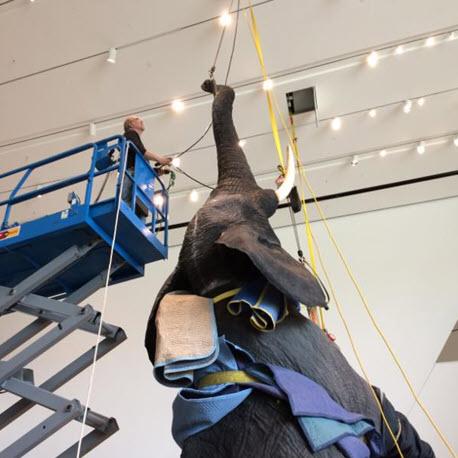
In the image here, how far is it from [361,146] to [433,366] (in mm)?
2825

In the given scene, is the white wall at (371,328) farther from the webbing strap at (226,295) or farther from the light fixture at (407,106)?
the webbing strap at (226,295)

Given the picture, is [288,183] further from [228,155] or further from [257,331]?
[257,331]

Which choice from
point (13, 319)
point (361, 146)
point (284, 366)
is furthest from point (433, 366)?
point (13, 319)

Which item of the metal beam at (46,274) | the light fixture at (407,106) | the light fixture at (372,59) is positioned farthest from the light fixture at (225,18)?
the metal beam at (46,274)

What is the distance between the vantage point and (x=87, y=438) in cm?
291

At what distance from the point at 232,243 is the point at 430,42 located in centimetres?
433

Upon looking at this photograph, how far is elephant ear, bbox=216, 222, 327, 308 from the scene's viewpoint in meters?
1.09

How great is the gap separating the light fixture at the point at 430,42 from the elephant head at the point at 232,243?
3643mm

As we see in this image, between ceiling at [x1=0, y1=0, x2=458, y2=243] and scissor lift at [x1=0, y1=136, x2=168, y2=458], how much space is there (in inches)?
75.8

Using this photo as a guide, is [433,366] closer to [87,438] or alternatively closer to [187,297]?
[87,438]

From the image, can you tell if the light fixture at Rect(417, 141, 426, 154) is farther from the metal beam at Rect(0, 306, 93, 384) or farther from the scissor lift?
the metal beam at Rect(0, 306, 93, 384)

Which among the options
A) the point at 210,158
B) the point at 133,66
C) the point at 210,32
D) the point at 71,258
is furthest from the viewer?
the point at 210,158

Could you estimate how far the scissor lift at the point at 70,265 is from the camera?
8.80ft

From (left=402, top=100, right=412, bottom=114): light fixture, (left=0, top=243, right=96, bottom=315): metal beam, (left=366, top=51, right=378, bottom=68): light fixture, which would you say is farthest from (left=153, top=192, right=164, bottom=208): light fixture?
(left=402, top=100, right=412, bottom=114): light fixture
